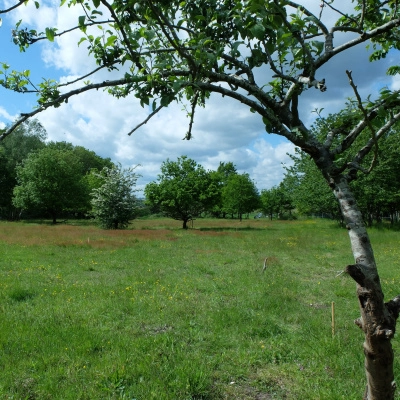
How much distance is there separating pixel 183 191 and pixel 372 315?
1512 inches

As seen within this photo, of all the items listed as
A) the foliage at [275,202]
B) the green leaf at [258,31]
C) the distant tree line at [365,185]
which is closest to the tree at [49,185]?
the distant tree line at [365,185]

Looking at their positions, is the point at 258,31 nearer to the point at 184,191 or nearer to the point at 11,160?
the point at 184,191

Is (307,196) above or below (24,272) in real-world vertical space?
above

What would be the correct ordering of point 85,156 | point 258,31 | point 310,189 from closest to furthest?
1. point 258,31
2. point 310,189
3. point 85,156

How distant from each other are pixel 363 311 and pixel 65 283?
10601 mm

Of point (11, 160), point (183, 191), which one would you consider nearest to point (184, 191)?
point (183, 191)

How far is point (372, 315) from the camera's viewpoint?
224cm

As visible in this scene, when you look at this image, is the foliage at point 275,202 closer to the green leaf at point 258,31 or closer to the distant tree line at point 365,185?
the distant tree line at point 365,185

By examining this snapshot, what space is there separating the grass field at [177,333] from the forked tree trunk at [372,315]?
294 cm

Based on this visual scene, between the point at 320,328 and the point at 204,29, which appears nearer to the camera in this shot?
the point at 204,29

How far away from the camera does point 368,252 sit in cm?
224

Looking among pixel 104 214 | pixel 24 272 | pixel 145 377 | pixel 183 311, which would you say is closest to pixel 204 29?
pixel 145 377

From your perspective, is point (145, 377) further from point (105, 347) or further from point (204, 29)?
point (204, 29)

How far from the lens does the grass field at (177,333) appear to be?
16.6 ft
